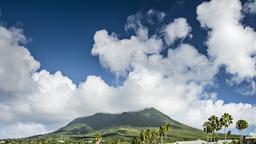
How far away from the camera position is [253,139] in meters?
173

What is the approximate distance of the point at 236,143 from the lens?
643ft

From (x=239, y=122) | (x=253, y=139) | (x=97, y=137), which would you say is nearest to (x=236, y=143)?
(x=239, y=122)

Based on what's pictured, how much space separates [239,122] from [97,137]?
73066 mm

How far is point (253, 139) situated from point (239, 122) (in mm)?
21916

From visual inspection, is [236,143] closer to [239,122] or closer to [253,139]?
[239,122]

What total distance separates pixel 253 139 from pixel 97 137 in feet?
231

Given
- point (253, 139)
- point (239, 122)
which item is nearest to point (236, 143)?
point (239, 122)

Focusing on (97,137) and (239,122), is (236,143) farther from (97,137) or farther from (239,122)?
(97,137)

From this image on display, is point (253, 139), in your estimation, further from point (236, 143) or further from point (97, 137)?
point (97, 137)

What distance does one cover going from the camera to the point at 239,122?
194m

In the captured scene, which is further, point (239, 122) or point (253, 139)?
point (239, 122)

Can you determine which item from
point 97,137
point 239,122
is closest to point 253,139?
point 239,122

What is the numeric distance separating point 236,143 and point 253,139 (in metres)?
23.7

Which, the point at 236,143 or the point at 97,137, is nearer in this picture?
the point at 97,137
